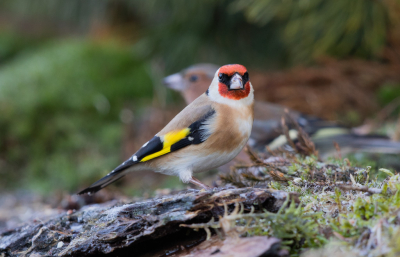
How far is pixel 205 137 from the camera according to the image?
268cm

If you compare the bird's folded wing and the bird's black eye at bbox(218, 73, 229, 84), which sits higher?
the bird's black eye at bbox(218, 73, 229, 84)

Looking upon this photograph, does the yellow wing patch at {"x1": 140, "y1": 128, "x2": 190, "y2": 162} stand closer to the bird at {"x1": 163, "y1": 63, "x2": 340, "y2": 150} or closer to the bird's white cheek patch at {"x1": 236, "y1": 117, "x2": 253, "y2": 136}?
the bird's white cheek patch at {"x1": 236, "y1": 117, "x2": 253, "y2": 136}

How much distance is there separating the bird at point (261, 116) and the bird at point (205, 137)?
1003mm

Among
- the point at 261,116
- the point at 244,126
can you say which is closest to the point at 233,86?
the point at 244,126

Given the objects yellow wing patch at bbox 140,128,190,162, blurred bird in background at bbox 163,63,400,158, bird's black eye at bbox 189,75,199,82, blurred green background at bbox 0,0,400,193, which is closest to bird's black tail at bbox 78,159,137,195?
yellow wing patch at bbox 140,128,190,162

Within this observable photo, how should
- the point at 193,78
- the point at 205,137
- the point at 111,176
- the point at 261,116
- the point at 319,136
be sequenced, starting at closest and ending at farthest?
the point at 205,137 < the point at 111,176 < the point at 319,136 < the point at 261,116 < the point at 193,78

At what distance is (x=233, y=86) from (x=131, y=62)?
5608 millimetres

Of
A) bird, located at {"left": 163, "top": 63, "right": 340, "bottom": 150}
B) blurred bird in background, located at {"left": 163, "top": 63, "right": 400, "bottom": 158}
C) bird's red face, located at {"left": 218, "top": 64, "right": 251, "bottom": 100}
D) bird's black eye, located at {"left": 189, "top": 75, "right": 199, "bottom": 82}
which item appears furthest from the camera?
bird's black eye, located at {"left": 189, "top": 75, "right": 199, "bottom": 82}

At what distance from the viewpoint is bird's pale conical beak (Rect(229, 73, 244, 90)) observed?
108 inches

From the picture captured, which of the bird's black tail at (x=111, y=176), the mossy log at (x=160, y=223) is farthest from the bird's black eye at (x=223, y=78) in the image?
the mossy log at (x=160, y=223)

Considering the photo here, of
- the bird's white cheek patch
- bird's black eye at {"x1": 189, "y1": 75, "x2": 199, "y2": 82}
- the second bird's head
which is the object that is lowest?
the bird's white cheek patch

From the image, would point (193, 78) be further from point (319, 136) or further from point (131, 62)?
point (131, 62)

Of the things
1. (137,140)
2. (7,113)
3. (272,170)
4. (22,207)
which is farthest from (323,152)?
(7,113)

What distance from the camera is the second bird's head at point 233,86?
2.77m
